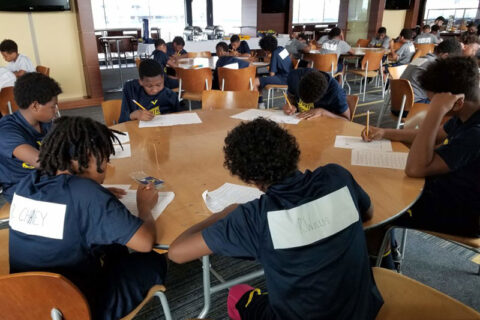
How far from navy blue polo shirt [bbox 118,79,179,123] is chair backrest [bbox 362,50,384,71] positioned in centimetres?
394

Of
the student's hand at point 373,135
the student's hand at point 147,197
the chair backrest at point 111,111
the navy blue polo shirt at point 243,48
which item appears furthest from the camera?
the navy blue polo shirt at point 243,48

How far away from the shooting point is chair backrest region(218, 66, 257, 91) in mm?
4160

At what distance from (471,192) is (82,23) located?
5.79m

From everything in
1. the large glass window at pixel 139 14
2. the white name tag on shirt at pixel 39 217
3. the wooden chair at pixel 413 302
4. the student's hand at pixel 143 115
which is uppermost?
the large glass window at pixel 139 14

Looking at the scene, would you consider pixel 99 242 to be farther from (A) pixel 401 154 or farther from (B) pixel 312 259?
(A) pixel 401 154

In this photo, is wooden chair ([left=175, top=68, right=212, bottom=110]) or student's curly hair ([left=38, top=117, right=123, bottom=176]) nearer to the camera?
A: student's curly hair ([left=38, top=117, right=123, bottom=176])

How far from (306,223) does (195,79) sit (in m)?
3.68

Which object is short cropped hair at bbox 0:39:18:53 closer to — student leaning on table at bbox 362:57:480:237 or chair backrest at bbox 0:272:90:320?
chair backrest at bbox 0:272:90:320

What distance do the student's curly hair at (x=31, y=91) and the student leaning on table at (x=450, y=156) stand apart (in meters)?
1.87

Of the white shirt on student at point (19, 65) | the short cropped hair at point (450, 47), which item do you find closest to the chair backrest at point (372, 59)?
the short cropped hair at point (450, 47)

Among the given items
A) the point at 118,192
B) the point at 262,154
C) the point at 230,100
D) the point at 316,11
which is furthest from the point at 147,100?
the point at 316,11

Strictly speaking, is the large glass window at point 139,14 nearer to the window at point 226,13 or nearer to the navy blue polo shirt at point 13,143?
the window at point 226,13

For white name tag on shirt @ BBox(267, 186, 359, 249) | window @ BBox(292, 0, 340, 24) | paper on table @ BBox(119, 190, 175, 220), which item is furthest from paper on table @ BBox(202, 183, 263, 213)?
window @ BBox(292, 0, 340, 24)

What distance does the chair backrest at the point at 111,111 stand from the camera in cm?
273
